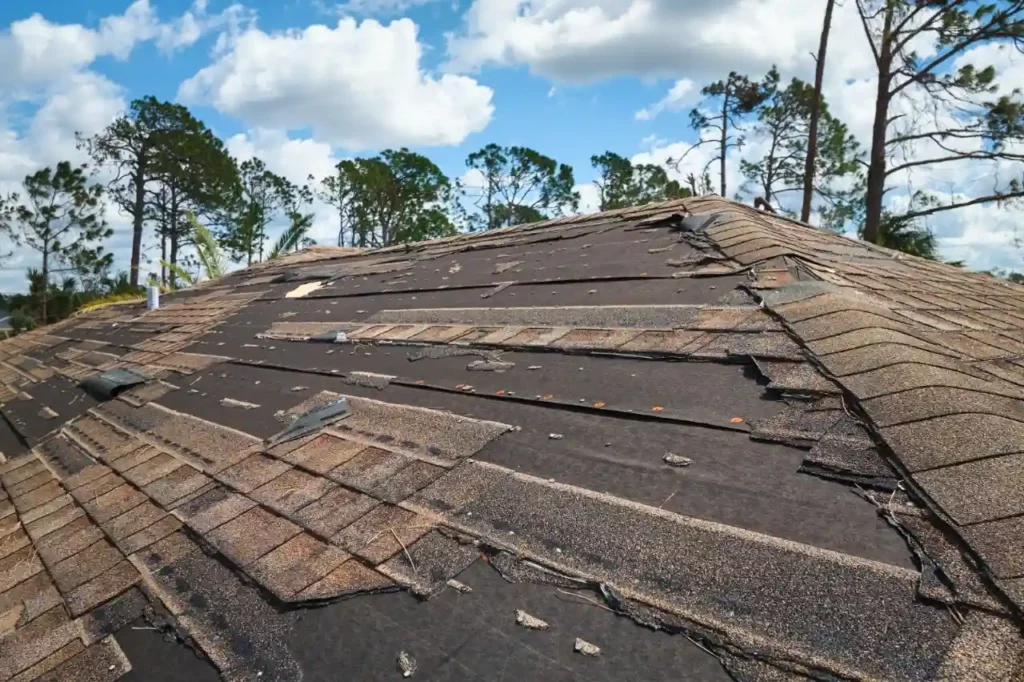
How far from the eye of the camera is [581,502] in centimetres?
192

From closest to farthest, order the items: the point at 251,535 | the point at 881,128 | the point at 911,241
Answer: the point at 251,535 < the point at 911,241 < the point at 881,128

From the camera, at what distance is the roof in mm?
1370

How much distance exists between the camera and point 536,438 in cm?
245

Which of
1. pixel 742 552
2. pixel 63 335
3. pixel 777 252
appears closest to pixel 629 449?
pixel 742 552

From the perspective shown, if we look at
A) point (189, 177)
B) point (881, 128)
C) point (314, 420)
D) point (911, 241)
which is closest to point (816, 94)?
point (881, 128)

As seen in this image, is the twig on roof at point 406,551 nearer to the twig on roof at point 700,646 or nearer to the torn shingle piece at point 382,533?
the torn shingle piece at point 382,533

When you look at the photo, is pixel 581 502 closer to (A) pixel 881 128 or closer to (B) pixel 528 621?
(B) pixel 528 621

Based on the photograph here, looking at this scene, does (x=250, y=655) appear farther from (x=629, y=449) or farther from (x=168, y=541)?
(x=629, y=449)

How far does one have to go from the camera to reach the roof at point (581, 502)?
137cm

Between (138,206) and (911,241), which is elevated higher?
(138,206)

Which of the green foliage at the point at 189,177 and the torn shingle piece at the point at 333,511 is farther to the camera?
the green foliage at the point at 189,177

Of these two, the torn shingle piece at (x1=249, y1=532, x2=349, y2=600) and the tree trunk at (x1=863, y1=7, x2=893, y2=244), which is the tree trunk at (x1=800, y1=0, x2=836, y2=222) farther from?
the torn shingle piece at (x1=249, y1=532, x2=349, y2=600)

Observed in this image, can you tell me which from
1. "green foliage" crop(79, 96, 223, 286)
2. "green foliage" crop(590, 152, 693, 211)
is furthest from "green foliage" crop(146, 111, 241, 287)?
"green foliage" crop(590, 152, 693, 211)

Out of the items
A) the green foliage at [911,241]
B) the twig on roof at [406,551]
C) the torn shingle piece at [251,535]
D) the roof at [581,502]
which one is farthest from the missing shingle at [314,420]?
the green foliage at [911,241]
